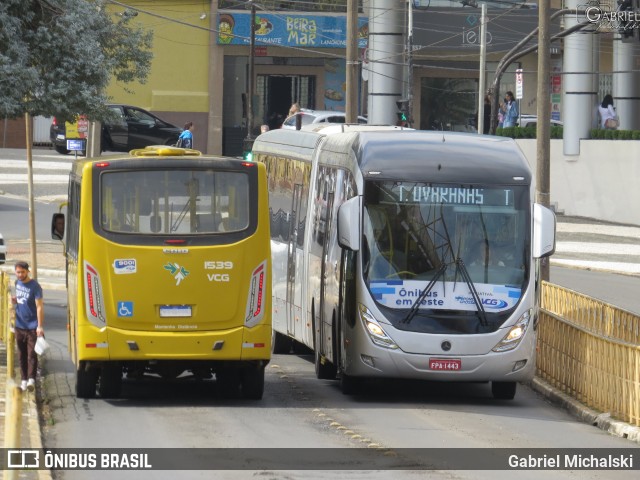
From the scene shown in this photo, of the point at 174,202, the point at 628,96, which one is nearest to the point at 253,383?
the point at 174,202

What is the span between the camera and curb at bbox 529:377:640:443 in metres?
15.4

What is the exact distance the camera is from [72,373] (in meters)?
19.3

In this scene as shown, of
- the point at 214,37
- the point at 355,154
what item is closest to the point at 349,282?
the point at 355,154

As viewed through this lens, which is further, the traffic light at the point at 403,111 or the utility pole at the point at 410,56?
the utility pole at the point at 410,56

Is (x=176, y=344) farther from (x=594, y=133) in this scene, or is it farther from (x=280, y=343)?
(x=594, y=133)

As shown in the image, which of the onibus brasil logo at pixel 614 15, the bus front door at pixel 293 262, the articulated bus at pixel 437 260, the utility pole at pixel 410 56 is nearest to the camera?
the articulated bus at pixel 437 260

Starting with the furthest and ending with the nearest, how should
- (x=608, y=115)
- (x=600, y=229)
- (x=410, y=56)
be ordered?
(x=410, y=56), (x=608, y=115), (x=600, y=229)

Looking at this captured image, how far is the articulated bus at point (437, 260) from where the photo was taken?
16922mm

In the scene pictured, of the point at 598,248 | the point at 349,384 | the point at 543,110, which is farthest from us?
the point at 598,248

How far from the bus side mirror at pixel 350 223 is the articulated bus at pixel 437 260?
0.01 m

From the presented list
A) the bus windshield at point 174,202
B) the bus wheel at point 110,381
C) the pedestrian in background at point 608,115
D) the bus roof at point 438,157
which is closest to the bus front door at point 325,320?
the bus roof at point 438,157

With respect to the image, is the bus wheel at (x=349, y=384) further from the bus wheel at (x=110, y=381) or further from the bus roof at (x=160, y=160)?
the bus roof at (x=160, y=160)

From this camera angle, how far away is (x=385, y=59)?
155 ft

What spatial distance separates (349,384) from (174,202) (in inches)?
129
